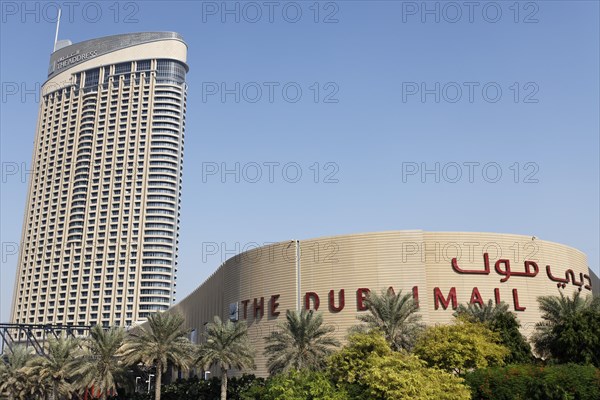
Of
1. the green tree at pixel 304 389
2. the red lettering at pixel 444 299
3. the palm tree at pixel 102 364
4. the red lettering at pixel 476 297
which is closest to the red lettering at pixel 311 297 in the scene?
the red lettering at pixel 444 299

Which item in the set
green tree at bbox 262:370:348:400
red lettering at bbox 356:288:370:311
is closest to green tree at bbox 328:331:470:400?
green tree at bbox 262:370:348:400

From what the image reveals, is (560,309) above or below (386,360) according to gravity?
above

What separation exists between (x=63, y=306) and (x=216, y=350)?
515 ft

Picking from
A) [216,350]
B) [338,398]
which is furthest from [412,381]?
[216,350]

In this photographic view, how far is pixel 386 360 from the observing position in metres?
44.4

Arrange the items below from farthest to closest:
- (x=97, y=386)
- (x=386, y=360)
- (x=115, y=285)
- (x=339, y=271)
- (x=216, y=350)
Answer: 1. (x=115, y=285)
2. (x=339, y=271)
3. (x=97, y=386)
4. (x=216, y=350)
5. (x=386, y=360)

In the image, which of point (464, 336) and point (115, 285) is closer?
point (464, 336)

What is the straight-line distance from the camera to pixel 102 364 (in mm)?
66000

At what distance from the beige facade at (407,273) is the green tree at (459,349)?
54.8ft

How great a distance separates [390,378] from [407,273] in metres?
34.9

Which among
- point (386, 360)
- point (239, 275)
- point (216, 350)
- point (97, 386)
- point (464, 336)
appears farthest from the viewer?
point (239, 275)

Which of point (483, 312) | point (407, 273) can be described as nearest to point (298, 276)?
point (407, 273)

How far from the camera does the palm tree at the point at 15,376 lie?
80.8m

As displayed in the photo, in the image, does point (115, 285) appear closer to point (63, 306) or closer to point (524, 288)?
point (63, 306)
